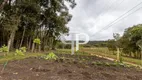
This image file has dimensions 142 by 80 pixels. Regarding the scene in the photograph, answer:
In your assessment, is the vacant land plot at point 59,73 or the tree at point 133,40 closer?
the vacant land plot at point 59,73

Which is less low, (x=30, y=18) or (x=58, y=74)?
(x=30, y=18)

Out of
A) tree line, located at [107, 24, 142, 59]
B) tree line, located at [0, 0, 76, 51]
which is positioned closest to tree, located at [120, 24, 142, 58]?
tree line, located at [107, 24, 142, 59]

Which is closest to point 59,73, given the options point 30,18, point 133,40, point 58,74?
point 58,74

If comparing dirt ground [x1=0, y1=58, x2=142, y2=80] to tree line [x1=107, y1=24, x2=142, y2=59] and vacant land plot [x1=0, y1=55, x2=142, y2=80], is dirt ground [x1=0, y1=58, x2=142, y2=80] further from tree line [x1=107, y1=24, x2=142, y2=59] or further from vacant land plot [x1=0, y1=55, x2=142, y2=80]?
tree line [x1=107, y1=24, x2=142, y2=59]

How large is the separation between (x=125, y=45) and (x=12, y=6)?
1874 centimetres

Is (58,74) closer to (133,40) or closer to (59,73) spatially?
(59,73)

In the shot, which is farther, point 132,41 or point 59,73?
point 132,41

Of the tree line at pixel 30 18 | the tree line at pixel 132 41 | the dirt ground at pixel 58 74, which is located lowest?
the dirt ground at pixel 58 74

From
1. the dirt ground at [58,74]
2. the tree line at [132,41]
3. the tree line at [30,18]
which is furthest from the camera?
the tree line at [132,41]

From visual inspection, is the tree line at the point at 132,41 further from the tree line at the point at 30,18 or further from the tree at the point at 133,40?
the tree line at the point at 30,18

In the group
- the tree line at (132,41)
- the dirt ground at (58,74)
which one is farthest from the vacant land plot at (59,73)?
the tree line at (132,41)

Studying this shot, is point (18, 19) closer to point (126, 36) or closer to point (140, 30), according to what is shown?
point (140, 30)

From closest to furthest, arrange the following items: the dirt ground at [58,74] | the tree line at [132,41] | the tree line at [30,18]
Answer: the dirt ground at [58,74] < the tree line at [30,18] < the tree line at [132,41]

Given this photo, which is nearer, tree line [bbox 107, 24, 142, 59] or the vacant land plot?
the vacant land plot
